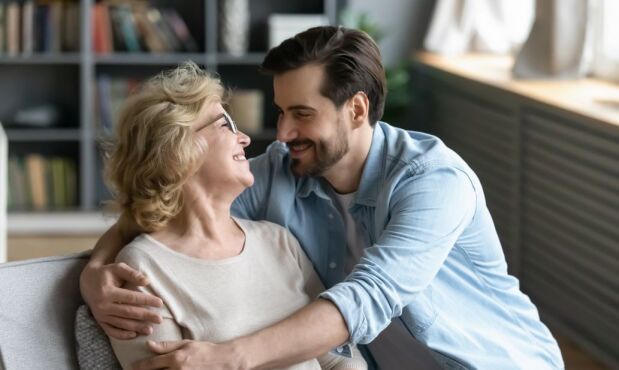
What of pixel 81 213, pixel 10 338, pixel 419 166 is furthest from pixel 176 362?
pixel 81 213

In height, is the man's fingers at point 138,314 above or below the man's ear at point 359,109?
below

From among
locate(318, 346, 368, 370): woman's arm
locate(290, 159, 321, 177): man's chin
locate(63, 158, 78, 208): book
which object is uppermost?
locate(290, 159, 321, 177): man's chin

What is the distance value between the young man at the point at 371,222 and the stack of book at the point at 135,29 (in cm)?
358

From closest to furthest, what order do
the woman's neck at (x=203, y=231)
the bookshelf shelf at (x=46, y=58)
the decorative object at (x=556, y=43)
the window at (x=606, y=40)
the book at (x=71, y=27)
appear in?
the woman's neck at (x=203, y=231) < the decorative object at (x=556, y=43) < the window at (x=606, y=40) < the bookshelf shelf at (x=46, y=58) < the book at (x=71, y=27)

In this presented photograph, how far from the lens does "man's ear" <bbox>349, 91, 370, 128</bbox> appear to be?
2.33m

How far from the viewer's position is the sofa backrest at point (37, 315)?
1.89 m

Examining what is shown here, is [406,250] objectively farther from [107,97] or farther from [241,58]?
[107,97]

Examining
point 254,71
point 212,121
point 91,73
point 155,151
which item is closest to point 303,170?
point 212,121

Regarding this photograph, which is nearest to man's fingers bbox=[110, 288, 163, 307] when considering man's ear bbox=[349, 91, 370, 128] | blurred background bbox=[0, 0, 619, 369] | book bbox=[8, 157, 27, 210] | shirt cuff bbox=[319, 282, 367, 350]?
shirt cuff bbox=[319, 282, 367, 350]

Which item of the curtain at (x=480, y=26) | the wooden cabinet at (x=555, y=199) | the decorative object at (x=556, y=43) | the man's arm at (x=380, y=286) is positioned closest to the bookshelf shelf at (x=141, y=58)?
the curtain at (x=480, y=26)

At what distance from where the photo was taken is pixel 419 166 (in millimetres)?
2162

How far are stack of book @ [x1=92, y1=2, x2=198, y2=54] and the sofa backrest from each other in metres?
3.97

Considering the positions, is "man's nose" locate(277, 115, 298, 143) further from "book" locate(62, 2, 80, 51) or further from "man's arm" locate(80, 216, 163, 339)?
"book" locate(62, 2, 80, 51)

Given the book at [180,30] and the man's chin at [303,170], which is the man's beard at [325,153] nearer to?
the man's chin at [303,170]
